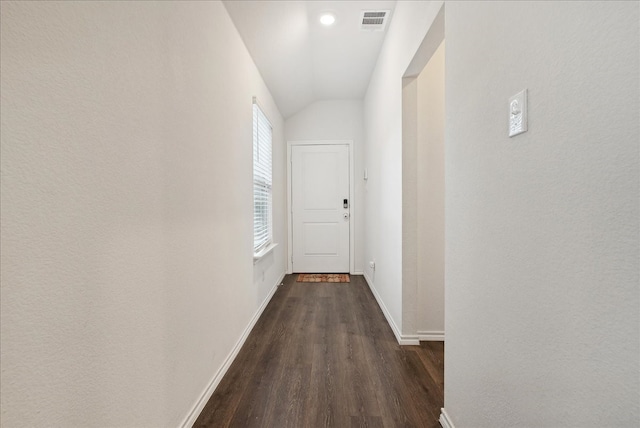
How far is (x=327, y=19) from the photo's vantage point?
110 inches

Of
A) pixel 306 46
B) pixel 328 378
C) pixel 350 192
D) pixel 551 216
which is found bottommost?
pixel 328 378

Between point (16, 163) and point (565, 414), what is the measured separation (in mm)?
1391

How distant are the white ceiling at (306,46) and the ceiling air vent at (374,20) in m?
0.04

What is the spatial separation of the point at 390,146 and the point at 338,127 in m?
2.15

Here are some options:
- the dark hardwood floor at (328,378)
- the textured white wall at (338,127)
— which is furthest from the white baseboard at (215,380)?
the textured white wall at (338,127)

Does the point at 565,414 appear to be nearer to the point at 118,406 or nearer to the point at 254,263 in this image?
the point at 118,406

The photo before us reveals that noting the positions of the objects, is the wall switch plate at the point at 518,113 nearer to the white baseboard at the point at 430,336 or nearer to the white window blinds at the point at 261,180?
the white baseboard at the point at 430,336

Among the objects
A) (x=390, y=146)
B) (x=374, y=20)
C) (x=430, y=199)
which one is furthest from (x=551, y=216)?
(x=374, y=20)

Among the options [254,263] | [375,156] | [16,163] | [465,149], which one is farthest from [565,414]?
[375,156]

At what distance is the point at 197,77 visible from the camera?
1.67 meters

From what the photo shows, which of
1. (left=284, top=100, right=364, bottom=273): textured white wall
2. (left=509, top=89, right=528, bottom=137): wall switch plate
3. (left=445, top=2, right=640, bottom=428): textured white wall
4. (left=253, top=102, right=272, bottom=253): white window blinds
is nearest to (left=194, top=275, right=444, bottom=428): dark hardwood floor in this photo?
(left=445, top=2, right=640, bottom=428): textured white wall

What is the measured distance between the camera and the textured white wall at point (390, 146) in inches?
85.6

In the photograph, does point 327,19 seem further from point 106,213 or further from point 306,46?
point 106,213

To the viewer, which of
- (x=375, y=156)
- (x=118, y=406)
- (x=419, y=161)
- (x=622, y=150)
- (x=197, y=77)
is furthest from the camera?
(x=375, y=156)
